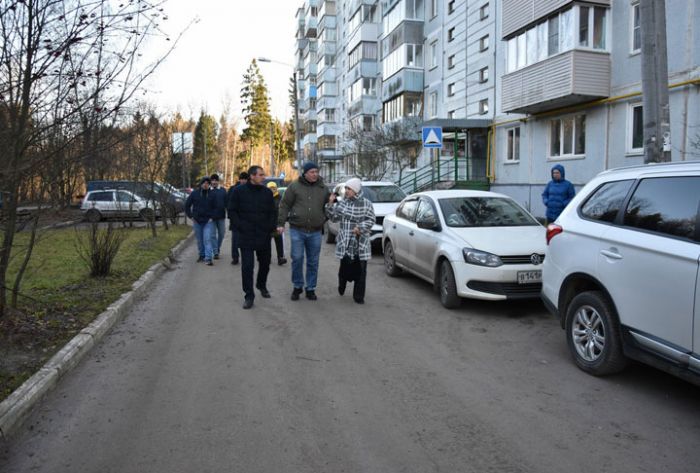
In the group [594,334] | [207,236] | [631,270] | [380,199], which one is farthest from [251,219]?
[380,199]

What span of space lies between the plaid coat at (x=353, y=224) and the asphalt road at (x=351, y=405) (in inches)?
48.7

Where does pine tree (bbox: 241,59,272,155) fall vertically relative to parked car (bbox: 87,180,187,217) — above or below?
above

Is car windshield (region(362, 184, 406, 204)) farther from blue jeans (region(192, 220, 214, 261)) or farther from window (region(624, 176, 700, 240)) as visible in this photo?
window (region(624, 176, 700, 240))

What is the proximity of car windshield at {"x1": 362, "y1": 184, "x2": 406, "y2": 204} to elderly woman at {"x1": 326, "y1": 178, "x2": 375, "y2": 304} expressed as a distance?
241 inches

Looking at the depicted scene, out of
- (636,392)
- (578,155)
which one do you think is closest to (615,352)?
(636,392)

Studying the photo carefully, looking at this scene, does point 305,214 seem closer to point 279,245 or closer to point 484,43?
point 279,245

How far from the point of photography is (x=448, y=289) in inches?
296

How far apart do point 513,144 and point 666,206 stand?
64.2ft

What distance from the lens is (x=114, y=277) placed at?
9352mm

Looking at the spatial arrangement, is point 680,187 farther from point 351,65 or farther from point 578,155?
point 351,65

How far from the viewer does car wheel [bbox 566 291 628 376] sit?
4.64 m

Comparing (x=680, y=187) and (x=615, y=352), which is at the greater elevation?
(x=680, y=187)

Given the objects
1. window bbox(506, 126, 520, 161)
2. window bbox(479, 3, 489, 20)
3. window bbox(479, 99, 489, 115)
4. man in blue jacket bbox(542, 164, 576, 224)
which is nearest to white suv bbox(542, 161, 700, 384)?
man in blue jacket bbox(542, 164, 576, 224)

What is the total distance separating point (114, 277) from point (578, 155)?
14943mm
